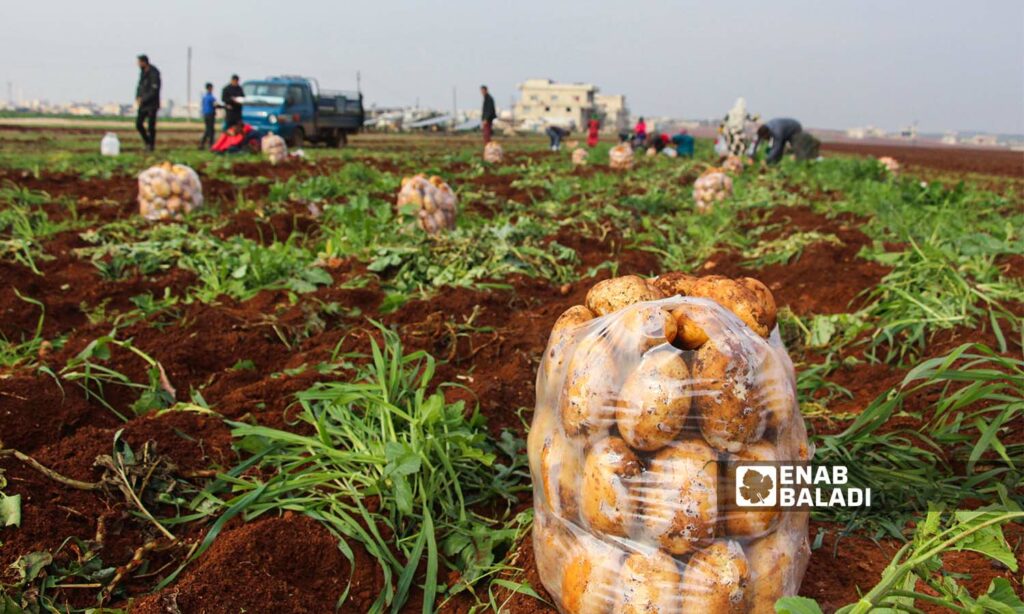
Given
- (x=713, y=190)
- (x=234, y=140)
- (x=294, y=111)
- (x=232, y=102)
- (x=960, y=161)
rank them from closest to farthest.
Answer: (x=713, y=190) < (x=234, y=140) < (x=232, y=102) < (x=294, y=111) < (x=960, y=161)

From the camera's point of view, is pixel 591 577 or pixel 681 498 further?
pixel 591 577

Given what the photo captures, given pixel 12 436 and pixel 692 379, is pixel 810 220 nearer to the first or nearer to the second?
pixel 692 379

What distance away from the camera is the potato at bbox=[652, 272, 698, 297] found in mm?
1945

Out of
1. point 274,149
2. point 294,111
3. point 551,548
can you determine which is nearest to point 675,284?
point 551,548

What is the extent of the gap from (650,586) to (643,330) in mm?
537

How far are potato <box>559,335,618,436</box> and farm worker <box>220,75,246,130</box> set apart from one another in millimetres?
18037

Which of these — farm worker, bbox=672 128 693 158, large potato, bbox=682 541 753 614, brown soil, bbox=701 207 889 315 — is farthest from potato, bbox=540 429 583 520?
farm worker, bbox=672 128 693 158

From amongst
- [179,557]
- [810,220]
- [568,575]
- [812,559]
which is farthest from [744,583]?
[810,220]

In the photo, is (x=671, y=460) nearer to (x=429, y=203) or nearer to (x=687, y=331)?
(x=687, y=331)

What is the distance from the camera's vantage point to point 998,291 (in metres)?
3.76

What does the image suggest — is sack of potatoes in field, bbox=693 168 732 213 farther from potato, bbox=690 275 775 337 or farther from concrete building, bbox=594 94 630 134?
concrete building, bbox=594 94 630 134

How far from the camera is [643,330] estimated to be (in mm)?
1588

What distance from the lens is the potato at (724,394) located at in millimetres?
1508

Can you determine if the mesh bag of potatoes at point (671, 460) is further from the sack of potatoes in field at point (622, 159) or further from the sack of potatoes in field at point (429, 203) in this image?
the sack of potatoes in field at point (622, 159)
